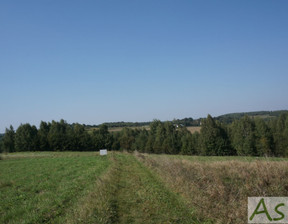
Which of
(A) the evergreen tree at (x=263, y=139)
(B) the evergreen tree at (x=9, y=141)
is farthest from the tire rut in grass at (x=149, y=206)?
(B) the evergreen tree at (x=9, y=141)

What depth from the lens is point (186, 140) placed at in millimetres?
64250

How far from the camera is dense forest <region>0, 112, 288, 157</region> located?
52781 millimetres

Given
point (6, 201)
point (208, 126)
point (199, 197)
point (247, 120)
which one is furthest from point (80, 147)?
point (199, 197)

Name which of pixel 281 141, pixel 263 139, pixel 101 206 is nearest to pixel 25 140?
pixel 101 206

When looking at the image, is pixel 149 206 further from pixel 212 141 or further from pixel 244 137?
pixel 244 137

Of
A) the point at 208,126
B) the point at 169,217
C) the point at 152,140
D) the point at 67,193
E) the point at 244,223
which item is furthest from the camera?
the point at 152,140

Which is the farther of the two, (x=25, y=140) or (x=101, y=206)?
(x=25, y=140)

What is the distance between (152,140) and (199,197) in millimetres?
65188

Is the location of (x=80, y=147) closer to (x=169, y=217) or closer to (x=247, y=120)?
(x=247, y=120)

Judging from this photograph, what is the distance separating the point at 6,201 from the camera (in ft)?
28.7

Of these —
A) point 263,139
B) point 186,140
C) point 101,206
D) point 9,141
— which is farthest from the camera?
point 9,141

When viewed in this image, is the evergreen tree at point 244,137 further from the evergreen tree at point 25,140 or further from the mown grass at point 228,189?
the evergreen tree at point 25,140

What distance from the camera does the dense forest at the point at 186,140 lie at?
52781mm

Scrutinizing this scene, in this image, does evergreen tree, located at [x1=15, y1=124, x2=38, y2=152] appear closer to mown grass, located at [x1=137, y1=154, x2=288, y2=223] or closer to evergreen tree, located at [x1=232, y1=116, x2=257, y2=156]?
evergreen tree, located at [x1=232, y1=116, x2=257, y2=156]
